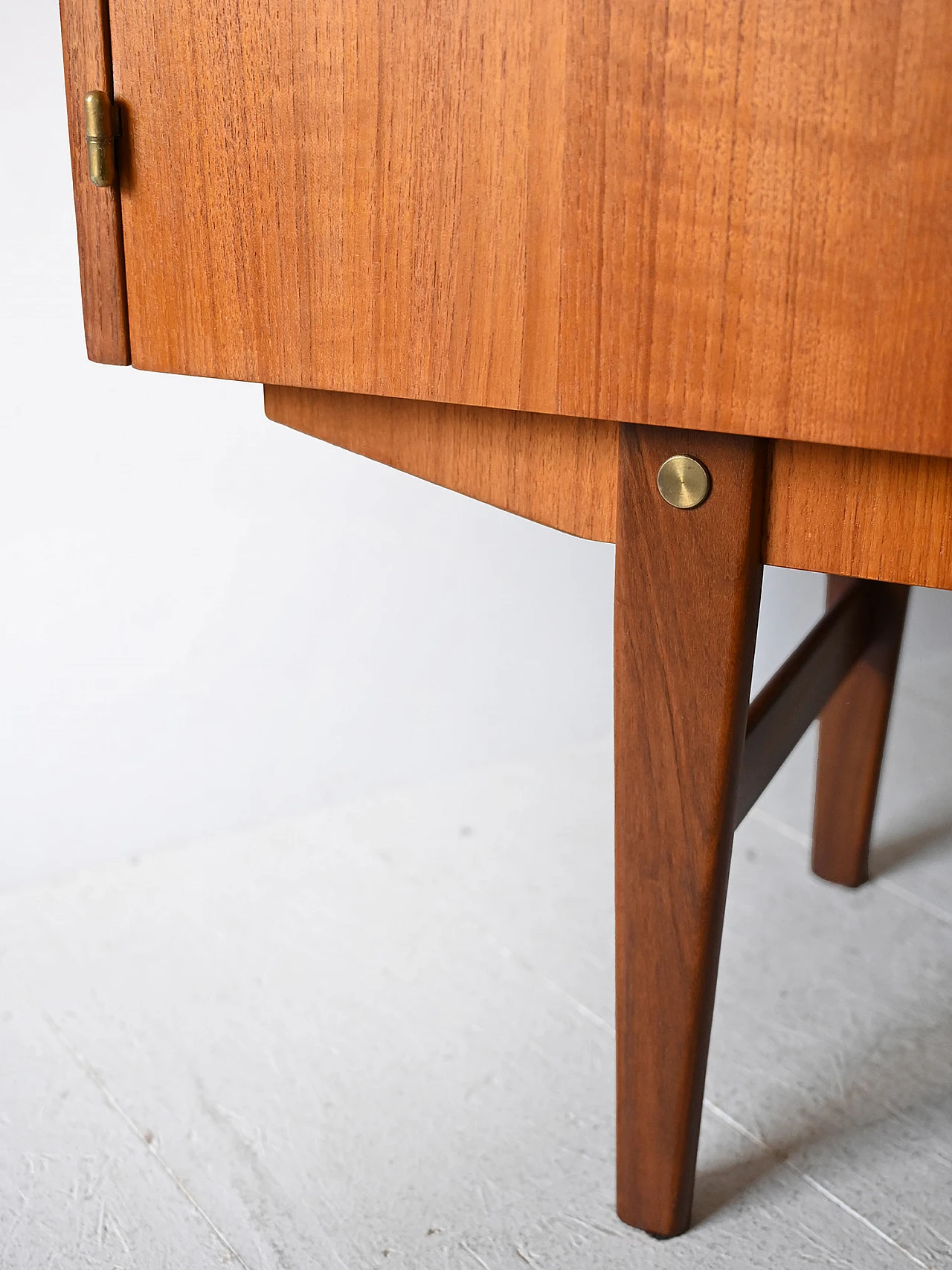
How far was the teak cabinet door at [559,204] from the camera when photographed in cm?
37

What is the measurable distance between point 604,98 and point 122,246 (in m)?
0.24

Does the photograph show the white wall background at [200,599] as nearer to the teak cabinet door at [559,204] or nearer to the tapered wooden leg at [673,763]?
the teak cabinet door at [559,204]

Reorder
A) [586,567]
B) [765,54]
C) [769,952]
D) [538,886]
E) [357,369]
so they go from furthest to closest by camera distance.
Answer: [586,567] < [538,886] < [769,952] < [357,369] < [765,54]

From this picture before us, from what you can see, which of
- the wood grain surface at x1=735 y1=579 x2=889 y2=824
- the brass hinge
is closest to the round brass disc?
the wood grain surface at x1=735 y1=579 x2=889 y2=824

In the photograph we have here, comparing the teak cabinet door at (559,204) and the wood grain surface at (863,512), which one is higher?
the teak cabinet door at (559,204)

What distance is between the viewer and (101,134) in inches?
20.3

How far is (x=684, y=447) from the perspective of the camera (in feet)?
1.65

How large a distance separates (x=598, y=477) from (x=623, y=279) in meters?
0.12

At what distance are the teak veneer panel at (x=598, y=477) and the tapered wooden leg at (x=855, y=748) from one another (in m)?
0.48

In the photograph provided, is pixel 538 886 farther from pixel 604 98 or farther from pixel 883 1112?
pixel 604 98

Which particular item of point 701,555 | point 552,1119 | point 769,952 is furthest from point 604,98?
point 769,952

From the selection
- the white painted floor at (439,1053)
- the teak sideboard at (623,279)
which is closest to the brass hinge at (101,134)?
the teak sideboard at (623,279)

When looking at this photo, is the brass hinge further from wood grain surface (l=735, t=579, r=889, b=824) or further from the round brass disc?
wood grain surface (l=735, t=579, r=889, b=824)

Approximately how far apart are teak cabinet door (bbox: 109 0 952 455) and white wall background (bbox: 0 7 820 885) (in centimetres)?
50
